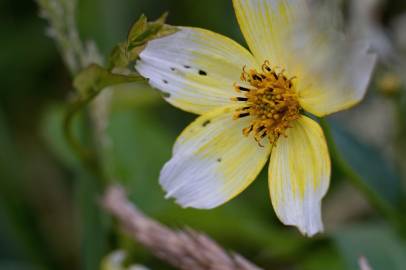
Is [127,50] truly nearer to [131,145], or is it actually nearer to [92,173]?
[92,173]

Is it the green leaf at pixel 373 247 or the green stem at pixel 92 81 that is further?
the green leaf at pixel 373 247

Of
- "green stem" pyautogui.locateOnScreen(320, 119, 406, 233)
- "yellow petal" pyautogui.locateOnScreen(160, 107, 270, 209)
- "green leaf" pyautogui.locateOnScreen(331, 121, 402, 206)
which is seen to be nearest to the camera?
"yellow petal" pyautogui.locateOnScreen(160, 107, 270, 209)

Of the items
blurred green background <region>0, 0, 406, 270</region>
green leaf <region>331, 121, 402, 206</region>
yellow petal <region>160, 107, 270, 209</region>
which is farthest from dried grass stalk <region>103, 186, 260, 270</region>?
green leaf <region>331, 121, 402, 206</region>

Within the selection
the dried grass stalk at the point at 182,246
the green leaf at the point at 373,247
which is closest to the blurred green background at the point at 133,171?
the green leaf at the point at 373,247

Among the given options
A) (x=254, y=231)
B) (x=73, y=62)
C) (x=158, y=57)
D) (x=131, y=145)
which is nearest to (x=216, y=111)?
(x=158, y=57)

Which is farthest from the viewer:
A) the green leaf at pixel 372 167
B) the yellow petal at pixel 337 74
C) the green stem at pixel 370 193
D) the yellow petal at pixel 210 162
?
the green leaf at pixel 372 167

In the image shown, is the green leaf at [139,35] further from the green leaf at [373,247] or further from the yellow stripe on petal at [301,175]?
the green leaf at [373,247]

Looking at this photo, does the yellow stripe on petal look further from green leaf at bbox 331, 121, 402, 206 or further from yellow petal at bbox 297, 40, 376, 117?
green leaf at bbox 331, 121, 402, 206

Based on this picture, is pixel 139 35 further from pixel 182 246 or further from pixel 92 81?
pixel 182 246
